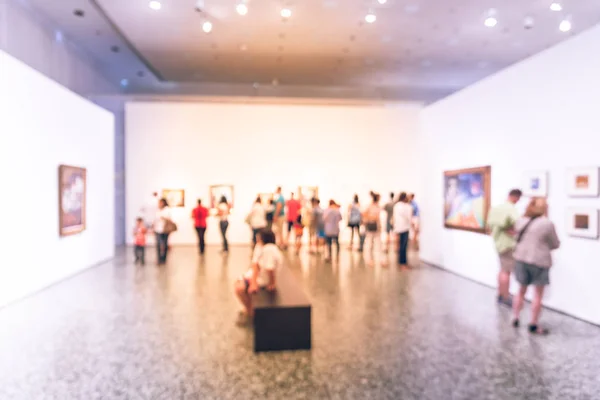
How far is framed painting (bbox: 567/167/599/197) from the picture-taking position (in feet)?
23.0

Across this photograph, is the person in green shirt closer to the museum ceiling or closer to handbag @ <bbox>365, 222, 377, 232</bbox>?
handbag @ <bbox>365, 222, 377, 232</bbox>

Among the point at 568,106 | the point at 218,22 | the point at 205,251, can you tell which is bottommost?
the point at 205,251

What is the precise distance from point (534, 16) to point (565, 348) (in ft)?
31.8

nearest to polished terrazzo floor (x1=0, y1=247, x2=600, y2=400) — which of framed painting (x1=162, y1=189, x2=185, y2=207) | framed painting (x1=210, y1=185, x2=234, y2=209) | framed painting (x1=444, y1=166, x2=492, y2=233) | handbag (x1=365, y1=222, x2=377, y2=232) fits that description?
framed painting (x1=444, y1=166, x2=492, y2=233)

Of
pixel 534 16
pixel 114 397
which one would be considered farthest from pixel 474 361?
pixel 534 16

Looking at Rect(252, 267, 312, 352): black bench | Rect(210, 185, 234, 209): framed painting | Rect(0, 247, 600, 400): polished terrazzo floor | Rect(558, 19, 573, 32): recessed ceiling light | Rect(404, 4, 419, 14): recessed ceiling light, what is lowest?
Rect(0, 247, 600, 400): polished terrazzo floor

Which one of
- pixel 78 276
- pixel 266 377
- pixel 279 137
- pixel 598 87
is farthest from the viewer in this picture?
pixel 279 137

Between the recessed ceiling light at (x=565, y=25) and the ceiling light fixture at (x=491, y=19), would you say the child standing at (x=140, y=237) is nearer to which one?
the ceiling light fixture at (x=491, y=19)

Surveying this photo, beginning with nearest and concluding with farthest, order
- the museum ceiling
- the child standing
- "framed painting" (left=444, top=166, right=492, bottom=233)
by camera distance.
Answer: "framed painting" (left=444, top=166, right=492, bottom=233), the museum ceiling, the child standing

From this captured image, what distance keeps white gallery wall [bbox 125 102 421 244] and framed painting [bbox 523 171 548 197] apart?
9918 mm

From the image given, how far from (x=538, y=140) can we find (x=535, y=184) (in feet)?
2.65

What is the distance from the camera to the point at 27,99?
9031 mm

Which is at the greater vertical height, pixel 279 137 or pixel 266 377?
pixel 279 137

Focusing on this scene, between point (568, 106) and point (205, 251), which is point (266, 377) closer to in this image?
point (568, 106)
